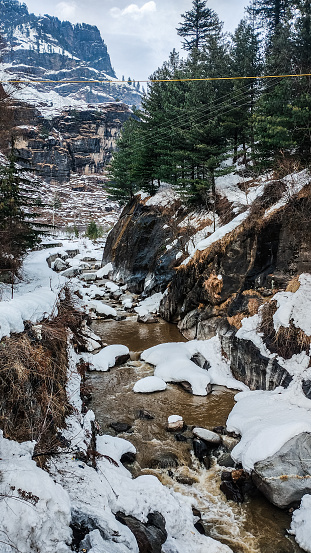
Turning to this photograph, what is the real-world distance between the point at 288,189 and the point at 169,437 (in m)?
9.47

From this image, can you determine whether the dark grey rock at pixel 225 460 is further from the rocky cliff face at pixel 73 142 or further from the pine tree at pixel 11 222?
the rocky cliff face at pixel 73 142

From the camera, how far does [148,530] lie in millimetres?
4336

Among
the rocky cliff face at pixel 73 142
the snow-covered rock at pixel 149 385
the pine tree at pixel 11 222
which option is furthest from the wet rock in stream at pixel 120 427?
the rocky cliff face at pixel 73 142

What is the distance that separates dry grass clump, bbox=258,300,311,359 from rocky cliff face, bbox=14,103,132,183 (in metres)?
120

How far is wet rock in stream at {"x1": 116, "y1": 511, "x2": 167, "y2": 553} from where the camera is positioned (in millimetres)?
4008

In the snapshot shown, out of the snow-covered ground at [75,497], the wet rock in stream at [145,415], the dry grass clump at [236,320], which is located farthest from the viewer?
the dry grass clump at [236,320]

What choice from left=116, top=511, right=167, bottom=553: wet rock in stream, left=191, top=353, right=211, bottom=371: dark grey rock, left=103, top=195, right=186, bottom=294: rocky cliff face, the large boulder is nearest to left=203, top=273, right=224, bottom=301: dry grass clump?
left=191, top=353, right=211, bottom=371: dark grey rock

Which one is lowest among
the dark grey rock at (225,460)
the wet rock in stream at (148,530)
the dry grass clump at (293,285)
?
the dark grey rock at (225,460)

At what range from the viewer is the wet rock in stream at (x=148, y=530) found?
158 inches

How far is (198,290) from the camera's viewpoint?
13.8 meters

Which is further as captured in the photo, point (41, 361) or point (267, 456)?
point (267, 456)

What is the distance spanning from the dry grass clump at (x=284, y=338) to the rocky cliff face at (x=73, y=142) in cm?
12025

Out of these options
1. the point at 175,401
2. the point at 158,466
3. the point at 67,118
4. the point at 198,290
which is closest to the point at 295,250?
the point at 198,290

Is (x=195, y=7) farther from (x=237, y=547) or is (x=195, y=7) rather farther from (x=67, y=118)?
(x=67, y=118)
